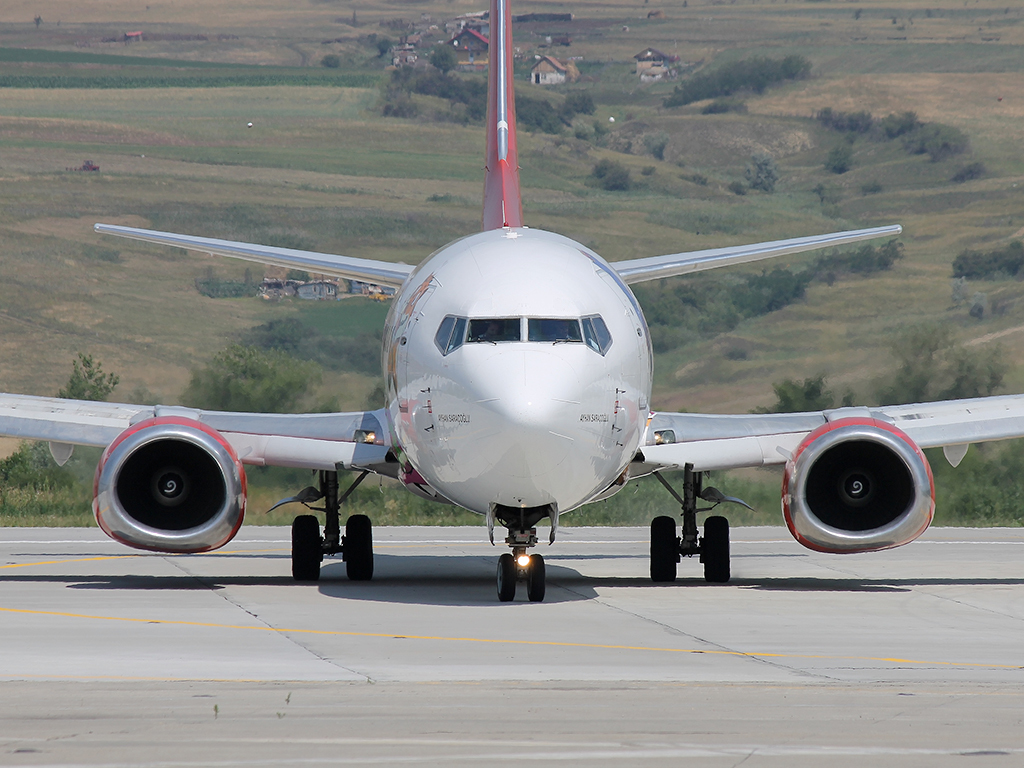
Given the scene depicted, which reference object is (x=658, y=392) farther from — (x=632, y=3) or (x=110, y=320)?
(x=632, y=3)

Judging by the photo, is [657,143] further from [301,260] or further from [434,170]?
[301,260]

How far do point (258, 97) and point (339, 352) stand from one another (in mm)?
48190

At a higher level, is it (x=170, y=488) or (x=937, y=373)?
(x=937, y=373)

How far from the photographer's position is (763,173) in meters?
112

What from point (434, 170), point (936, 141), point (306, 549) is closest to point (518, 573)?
point (306, 549)

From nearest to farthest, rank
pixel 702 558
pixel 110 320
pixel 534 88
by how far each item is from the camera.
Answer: pixel 702 558 < pixel 110 320 < pixel 534 88

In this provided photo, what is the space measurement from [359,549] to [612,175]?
9168 centimetres

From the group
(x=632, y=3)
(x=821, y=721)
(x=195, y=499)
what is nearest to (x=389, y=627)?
(x=195, y=499)

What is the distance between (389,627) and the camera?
15.6m

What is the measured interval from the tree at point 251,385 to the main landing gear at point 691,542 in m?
19.7

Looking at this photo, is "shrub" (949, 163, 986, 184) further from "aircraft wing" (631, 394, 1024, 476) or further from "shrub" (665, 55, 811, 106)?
"aircraft wing" (631, 394, 1024, 476)

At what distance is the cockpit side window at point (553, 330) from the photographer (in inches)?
645

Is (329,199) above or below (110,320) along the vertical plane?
above

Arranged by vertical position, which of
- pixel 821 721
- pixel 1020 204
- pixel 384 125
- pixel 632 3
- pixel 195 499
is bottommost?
pixel 821 721
